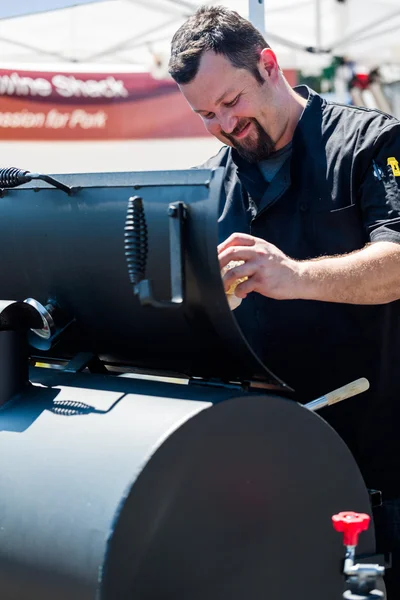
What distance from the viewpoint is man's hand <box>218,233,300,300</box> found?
1.24 meters

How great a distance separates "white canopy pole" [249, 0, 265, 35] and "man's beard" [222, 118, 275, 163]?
771 millimetres

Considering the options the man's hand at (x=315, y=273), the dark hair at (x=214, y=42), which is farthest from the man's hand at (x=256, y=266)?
the dark hair at (x=214, y=42)

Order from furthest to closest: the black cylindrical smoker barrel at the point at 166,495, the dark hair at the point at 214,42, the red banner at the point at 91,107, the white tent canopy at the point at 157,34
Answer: the white tent canopy at the point at 157,34, the red banner at the point at 91,107, the dark hair at the point at 214,42, the black cylindrical smoker barrel at the point at 166,495

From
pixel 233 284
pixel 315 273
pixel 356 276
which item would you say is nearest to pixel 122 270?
pixel 233 284

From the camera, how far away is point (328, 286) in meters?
1.40

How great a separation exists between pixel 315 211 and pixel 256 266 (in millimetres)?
456

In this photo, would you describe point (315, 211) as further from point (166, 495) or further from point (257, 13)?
point (257, 13)

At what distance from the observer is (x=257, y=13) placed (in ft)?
7.88

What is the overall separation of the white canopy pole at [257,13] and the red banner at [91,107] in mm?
3435

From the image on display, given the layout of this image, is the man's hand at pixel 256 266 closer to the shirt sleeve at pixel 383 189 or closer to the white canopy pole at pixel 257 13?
the shirt sleeve at pixel 383 189

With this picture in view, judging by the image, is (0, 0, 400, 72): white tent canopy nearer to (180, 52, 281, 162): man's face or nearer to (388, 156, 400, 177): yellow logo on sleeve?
(180, 52, 281, 162): man's face

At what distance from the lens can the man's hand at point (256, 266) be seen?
1238mm

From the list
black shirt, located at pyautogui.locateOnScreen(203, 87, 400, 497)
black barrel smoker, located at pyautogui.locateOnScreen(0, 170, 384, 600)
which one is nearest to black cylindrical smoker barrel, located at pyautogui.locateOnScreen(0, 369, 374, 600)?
black barrel smoker, located at pyautogui.locateOnScreen(0, 170, 384, 600)

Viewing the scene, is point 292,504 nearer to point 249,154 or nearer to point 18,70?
point 249,154
